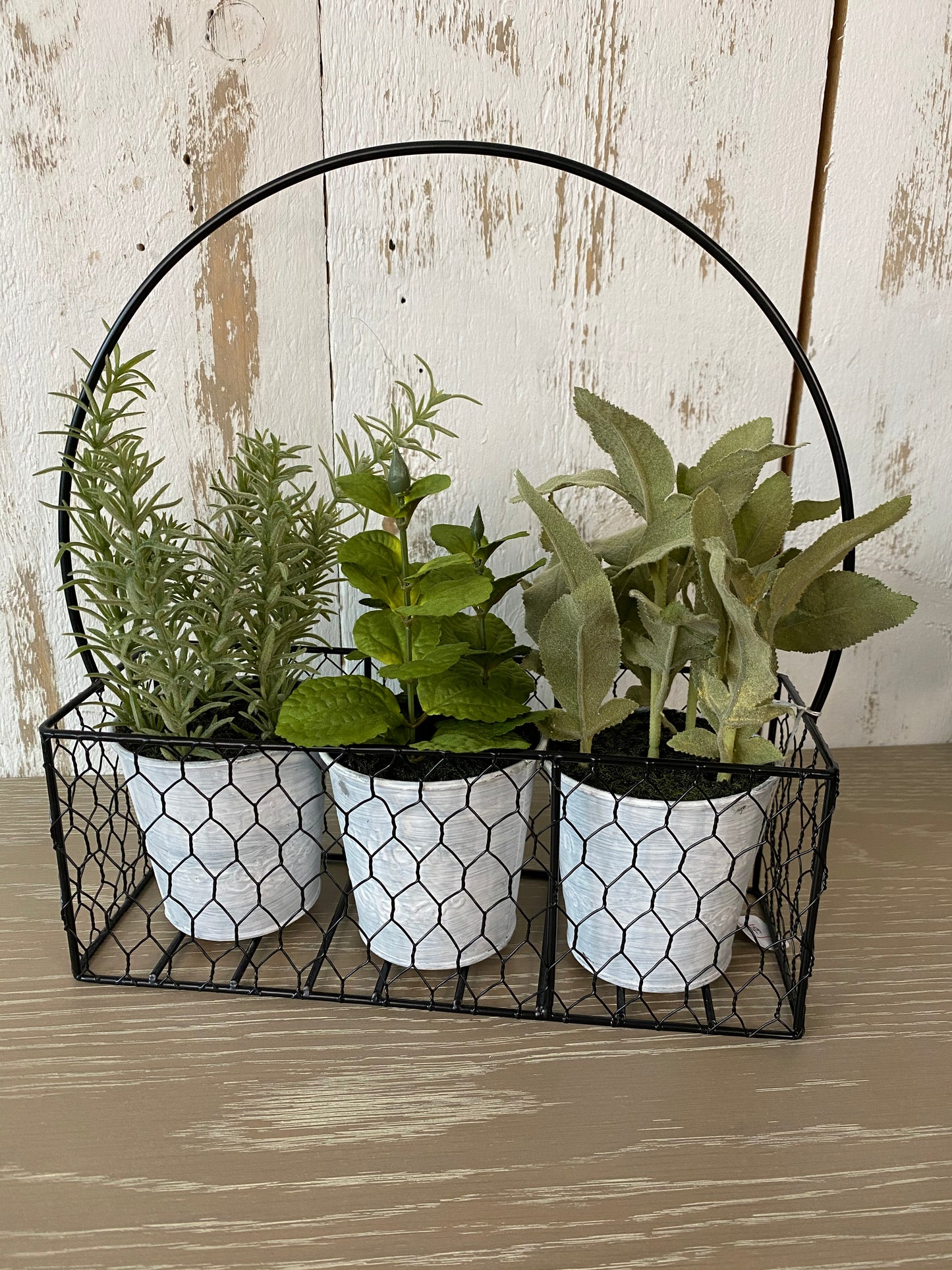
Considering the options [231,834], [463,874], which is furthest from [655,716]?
[231,834]

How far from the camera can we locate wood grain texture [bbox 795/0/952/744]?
0.65 metres

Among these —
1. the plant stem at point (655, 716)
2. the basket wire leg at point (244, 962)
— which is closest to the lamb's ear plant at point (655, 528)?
the plant stem at point (655, 716)

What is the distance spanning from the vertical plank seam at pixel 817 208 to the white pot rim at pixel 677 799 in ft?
1.02

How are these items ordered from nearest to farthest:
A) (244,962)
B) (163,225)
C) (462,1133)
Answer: (462,1133), (244,962), (163,225)

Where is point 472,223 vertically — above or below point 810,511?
above

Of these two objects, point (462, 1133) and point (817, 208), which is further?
point (817, 208)

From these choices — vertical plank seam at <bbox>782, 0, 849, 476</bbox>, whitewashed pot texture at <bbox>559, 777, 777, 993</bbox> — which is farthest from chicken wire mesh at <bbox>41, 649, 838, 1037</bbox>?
vertical plank seam at <bbox>782, 0, 849, 476</bbox>

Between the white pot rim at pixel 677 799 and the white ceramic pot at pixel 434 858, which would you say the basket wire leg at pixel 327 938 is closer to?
the white ceramic pot at pixel 434 858

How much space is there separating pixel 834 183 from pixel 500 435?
0.93ft

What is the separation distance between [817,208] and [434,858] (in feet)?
1.69

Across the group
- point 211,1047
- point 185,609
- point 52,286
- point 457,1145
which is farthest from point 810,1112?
point 52,286

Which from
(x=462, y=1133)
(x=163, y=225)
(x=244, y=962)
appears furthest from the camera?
(x=163, y=225)

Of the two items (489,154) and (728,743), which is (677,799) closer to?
(728,743)

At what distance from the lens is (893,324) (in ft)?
2.32
